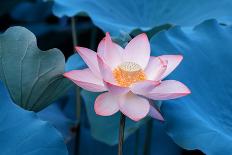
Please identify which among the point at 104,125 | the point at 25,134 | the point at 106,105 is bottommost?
the point at 104,125

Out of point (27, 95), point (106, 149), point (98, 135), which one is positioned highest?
point (27, 95)

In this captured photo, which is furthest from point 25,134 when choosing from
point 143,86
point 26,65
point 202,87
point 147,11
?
point 147,11

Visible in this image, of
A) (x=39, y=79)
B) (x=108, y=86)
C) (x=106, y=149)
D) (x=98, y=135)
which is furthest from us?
(x=106, y=149)

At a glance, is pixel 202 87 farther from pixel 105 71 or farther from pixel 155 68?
pixel 105 71

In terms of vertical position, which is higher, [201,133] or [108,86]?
[108,86]

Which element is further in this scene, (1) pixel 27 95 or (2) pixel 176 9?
(2) pixel 176 9

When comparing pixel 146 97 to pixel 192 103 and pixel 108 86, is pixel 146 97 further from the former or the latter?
pixel 192 103

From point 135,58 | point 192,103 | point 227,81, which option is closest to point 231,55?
point 227,81
